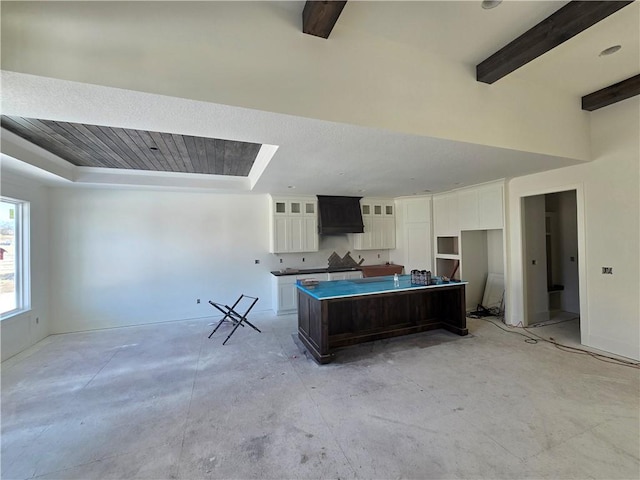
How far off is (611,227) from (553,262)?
252 cm

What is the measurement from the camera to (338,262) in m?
6.32

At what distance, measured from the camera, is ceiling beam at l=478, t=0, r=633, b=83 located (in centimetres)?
193

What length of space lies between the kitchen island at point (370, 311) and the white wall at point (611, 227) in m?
1.63

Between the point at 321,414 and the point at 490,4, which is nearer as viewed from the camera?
the point at 490,4

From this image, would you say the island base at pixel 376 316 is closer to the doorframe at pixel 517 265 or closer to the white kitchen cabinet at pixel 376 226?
the doorframe at pixel 517 265

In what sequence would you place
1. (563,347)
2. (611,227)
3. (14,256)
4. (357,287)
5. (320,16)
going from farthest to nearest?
(14,256) → (357,287) → (563,347) → (611,227) → (320,16)

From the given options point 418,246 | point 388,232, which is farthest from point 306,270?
point 418,246

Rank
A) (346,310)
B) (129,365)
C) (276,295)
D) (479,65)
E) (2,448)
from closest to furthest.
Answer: (2,448) → (479,65) → (129,365) → (346,310) → (276,295)

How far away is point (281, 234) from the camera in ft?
18.2

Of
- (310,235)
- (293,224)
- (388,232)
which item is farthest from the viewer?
(388,232)

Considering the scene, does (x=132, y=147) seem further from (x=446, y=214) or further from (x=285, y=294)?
(x=446, y=214)

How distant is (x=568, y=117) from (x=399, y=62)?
8.96 feet

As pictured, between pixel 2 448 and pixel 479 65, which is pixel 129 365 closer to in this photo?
pixel 2 448

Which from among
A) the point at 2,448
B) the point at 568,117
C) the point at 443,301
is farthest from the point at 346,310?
the point at 568,117
